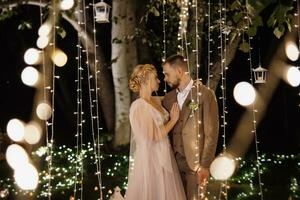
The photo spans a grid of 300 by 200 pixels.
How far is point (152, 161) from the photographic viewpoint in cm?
457

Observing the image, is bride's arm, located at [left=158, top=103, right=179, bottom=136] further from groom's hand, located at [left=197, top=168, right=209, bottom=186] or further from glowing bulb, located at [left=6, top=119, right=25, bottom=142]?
glowing bulb, located at [left=6, top=119, right=25, bottom=142]

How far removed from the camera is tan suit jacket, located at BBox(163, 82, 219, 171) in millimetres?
4266

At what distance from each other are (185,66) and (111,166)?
11.5ft

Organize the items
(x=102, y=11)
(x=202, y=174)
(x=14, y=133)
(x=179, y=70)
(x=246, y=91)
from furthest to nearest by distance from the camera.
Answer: (x=14, y=133)
(x=246, y=91)
(x=102, y=11)
(x=179, y=70)
(x=202, y=174)

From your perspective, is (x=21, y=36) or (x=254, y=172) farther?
(x=21, y=36)

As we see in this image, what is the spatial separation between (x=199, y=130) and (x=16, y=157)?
483 centimetres

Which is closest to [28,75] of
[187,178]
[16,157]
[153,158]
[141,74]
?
[16,157]

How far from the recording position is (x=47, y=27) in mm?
6230

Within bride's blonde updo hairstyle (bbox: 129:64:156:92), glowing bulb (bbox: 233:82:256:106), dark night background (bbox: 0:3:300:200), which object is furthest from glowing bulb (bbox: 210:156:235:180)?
dark night background (bbox: 0:3:300:200)

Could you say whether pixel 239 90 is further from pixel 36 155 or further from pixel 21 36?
pixel 21 36

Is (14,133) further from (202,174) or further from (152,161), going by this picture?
(202,174)

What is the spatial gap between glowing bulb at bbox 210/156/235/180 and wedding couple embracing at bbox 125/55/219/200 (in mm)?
2609

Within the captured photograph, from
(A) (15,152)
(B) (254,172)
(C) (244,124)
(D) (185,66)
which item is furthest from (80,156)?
(C) (244,124)

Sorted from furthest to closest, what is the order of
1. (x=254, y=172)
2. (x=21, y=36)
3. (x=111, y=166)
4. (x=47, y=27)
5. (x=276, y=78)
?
(x=21, y=36)
(x=276, y=78)
(x=254, y=172)
(x=111, y=166)
(x=47, y=27)
